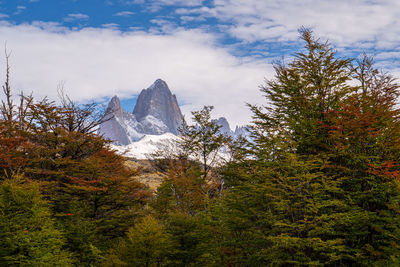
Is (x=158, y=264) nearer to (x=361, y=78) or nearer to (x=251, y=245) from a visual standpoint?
(x=251, y=245)

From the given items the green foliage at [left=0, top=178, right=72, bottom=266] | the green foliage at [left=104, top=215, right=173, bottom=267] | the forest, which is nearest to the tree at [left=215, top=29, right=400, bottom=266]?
the forest

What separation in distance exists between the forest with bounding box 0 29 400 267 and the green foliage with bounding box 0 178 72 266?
5 cm

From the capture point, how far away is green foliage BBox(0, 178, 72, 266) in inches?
432

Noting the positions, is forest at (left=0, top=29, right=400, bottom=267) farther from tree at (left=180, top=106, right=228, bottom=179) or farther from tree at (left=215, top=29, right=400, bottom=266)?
Result: tree at (left=180, top=106, right=228, bottom=179)

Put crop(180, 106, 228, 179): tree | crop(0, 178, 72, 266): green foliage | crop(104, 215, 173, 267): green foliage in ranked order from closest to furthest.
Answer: crop(0, 178, 72, 266): green foliage → crop(104, 215, 173, 267): green foliage → crop(180, 106, 228, 179): tree

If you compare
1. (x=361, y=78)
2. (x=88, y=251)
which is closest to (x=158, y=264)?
(x=88, y=251)

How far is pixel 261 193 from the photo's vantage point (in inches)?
539

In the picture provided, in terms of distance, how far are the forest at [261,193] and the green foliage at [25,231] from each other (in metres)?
0.05

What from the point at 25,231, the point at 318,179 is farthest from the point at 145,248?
the point at 318,179

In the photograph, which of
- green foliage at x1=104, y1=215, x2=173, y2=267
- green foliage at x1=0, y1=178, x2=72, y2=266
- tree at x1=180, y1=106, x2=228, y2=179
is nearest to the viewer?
green foliage at x1=0, y1=178, x2=72, y2=266

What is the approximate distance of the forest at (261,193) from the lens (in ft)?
37.3

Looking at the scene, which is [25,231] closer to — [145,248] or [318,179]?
[145,248]

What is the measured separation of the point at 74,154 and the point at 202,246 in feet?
41.1

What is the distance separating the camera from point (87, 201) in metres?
19.6
